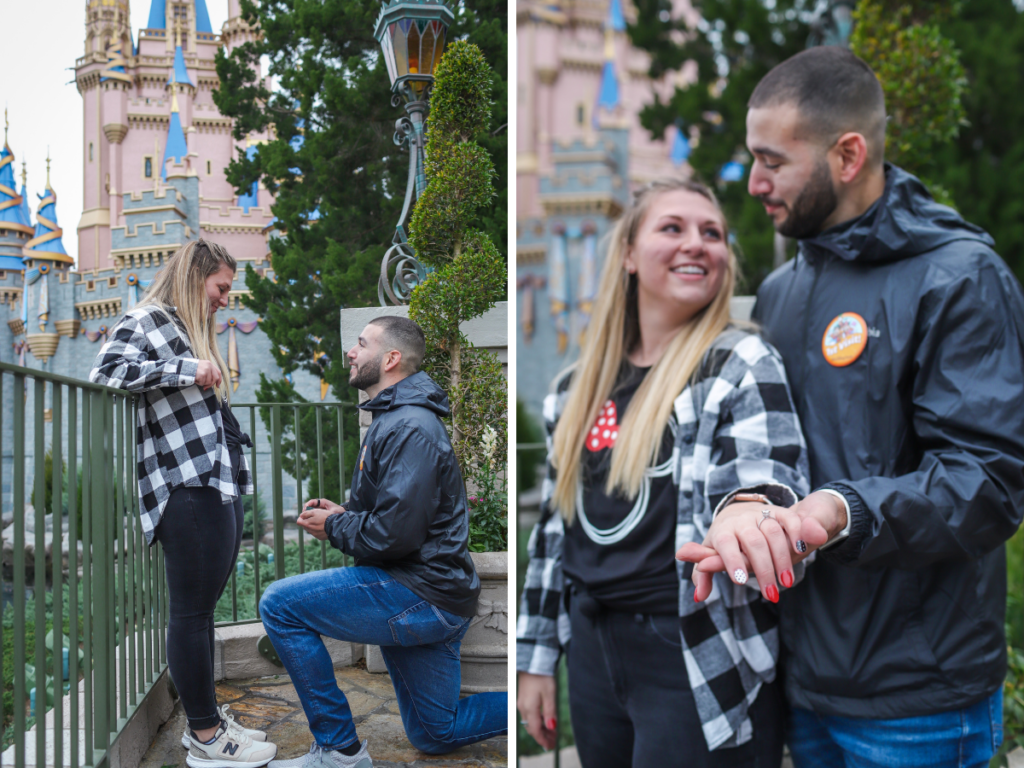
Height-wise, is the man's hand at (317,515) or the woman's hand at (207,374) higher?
the woman's hand at (207,374)

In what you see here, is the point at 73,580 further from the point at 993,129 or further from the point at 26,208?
the point at 993,129

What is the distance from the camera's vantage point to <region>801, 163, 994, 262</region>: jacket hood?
1.15m

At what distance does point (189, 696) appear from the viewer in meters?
1.61

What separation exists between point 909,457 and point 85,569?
1.59 m

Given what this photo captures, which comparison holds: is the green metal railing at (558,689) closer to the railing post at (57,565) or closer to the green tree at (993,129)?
the railing post at (57,565)

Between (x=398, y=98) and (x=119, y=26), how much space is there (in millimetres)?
670

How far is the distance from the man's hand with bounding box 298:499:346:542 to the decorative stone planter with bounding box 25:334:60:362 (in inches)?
25.2

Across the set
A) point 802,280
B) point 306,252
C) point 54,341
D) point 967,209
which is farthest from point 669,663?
point 967,209

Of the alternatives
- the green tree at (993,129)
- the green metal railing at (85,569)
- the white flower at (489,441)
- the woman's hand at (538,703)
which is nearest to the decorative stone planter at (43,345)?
the green metal railing at (85,569)

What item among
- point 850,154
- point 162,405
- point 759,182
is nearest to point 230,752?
point 162,405

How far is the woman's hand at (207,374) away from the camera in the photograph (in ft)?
5.05

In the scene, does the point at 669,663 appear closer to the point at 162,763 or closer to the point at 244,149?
the point at 162,763

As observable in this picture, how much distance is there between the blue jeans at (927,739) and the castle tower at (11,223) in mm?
1928

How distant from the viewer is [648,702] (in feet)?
4.23
